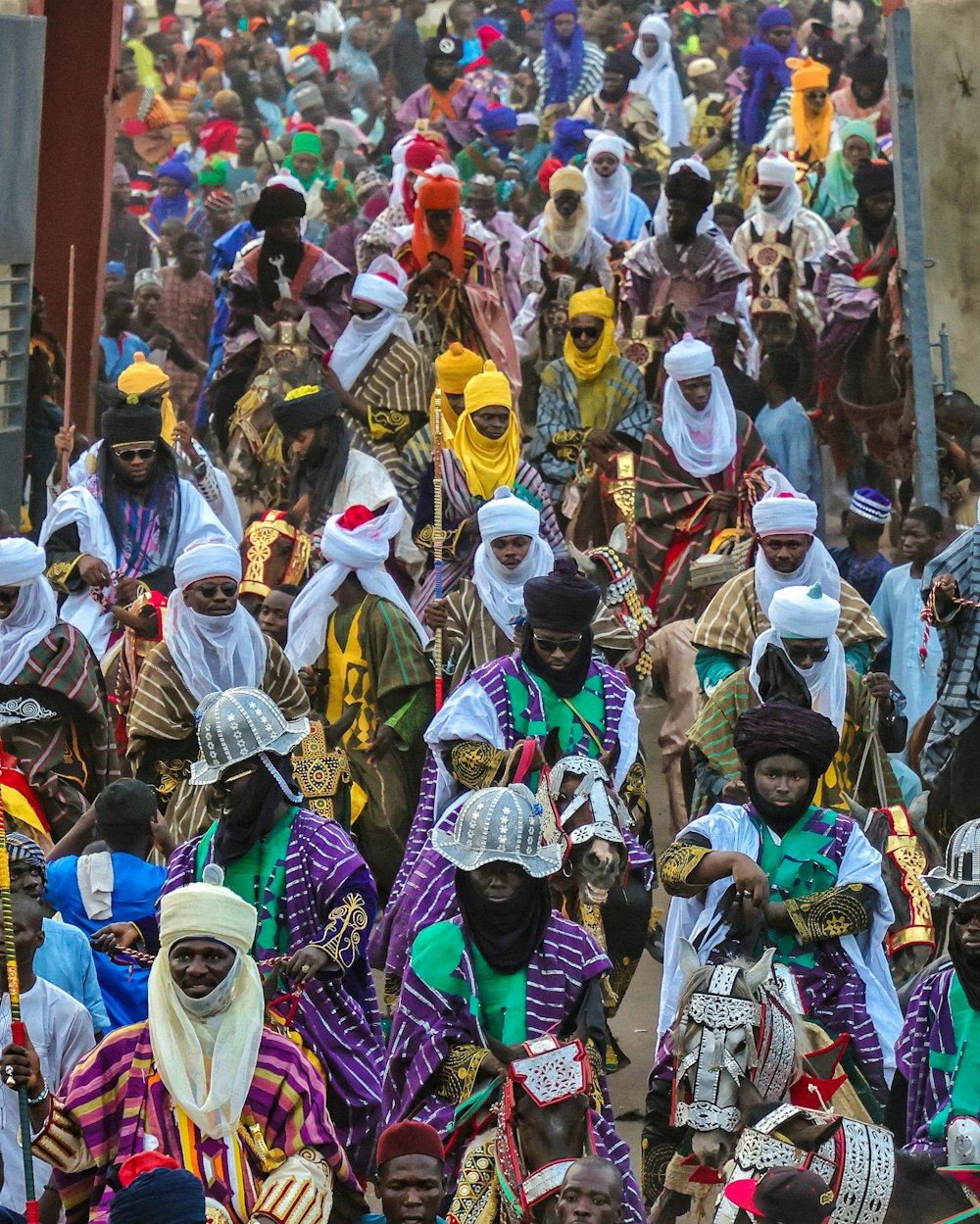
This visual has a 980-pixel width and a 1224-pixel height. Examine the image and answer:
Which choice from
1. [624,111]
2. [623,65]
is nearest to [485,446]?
[624,111]

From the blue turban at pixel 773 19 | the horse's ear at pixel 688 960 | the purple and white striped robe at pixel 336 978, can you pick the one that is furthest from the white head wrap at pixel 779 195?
the horse's ear at pixel 688 960

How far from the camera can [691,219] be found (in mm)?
19000

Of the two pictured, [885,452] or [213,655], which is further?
[885,452]

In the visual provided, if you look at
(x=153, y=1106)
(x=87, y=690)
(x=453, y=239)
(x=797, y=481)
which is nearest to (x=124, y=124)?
(x=453, y=239)

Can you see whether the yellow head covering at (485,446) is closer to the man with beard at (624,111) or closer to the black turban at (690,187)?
the black turban at (690,187)

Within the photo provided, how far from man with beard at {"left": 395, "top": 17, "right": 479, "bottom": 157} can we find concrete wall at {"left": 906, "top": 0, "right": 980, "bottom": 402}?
11027mm

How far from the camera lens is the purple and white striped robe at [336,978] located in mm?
8492

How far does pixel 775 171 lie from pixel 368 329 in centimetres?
452

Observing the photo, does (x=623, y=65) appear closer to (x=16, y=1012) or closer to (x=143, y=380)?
(x=143, y=380)

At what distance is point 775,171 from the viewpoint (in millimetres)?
20984

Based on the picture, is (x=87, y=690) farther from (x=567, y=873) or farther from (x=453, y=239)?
(x=453, y=239)

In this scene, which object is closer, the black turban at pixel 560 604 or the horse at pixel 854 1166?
the horse at pixel 854 1166

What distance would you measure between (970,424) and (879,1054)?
7134mm

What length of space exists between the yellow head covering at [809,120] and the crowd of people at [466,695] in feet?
4.15
